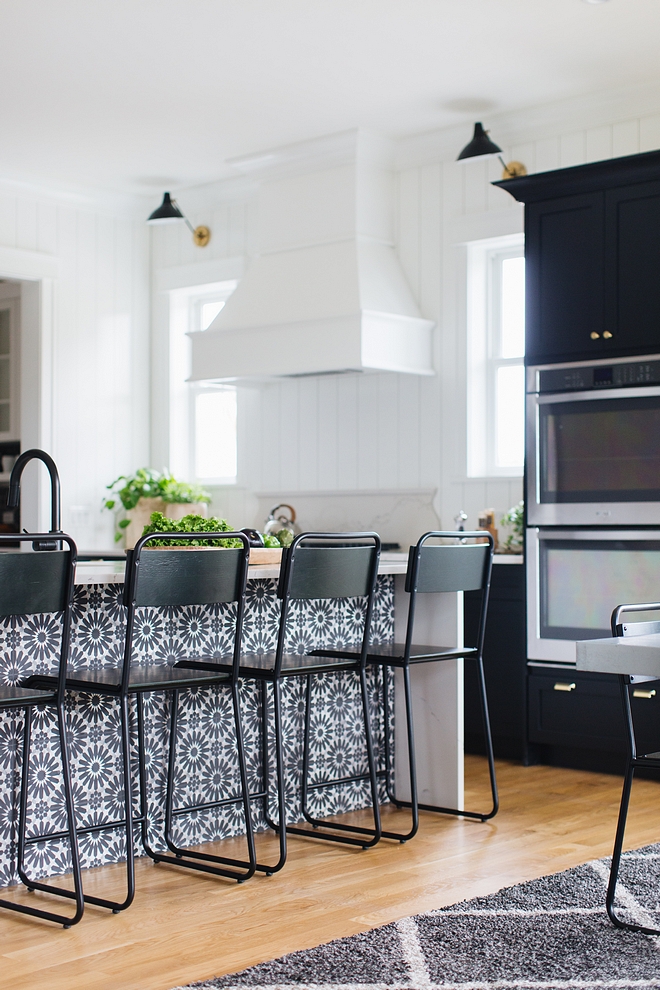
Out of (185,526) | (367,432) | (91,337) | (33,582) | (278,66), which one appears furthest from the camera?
(91,337)

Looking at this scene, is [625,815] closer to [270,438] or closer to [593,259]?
[593,259]

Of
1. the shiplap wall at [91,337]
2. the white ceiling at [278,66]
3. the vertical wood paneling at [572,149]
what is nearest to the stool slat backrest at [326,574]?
the white ceiling at [278,66]

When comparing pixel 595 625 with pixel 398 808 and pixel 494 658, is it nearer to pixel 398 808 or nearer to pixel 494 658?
pixel 494 658

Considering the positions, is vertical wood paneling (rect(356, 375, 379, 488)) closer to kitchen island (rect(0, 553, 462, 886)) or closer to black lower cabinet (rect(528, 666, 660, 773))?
black lower cabinet (rect(528, 666, 660, 773))

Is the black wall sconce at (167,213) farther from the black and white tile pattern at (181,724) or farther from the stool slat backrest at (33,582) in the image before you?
the stool slat backrest at (33,582)

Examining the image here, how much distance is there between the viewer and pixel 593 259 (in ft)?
14.8

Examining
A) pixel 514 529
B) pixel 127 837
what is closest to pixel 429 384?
pixel 514 529

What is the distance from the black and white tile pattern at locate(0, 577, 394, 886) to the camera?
3.06 m

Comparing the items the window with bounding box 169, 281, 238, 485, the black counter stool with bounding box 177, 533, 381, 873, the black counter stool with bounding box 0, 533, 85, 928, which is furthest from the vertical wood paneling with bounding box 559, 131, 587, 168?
the black counter stool with bounding box 0, 533, 85, 928

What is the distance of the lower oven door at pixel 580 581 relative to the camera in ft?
14.2

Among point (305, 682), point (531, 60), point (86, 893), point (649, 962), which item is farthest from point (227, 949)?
point (531, 60)

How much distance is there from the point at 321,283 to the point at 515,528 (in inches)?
59.5

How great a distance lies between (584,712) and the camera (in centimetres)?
452

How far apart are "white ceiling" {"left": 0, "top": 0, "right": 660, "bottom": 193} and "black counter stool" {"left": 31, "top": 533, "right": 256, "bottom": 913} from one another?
2214mm
